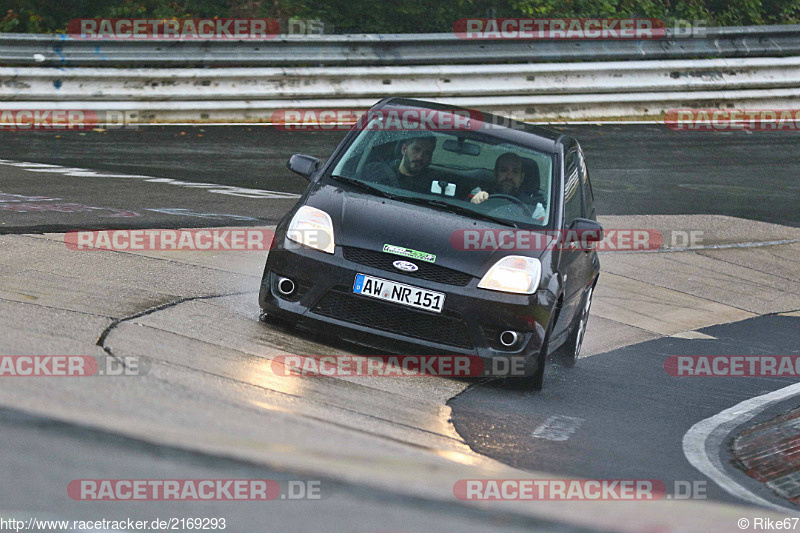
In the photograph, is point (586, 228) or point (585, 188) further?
point (585, 188)

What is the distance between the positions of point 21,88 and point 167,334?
958cm

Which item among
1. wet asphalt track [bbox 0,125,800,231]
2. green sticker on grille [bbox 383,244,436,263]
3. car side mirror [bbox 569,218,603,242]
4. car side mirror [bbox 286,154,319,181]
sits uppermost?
car side mirror [bbox 286,154,319,181]

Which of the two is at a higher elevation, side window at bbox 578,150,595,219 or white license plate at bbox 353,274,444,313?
side window at bbox 578,150,595,219

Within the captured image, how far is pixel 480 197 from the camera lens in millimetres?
7836

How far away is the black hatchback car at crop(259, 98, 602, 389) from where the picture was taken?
7.08m

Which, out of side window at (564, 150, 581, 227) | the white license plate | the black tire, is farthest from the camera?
the black tire

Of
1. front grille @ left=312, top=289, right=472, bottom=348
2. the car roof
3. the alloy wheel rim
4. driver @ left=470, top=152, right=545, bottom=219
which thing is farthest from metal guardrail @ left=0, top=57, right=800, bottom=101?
front grille @ left=312, top=289, right=472, bottom=348

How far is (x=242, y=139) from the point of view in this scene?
15.8 meters

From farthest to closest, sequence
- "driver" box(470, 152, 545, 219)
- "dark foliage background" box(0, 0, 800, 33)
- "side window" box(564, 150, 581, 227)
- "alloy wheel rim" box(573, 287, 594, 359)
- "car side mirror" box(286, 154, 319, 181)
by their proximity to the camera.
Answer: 1. "dark foliage background" box(0, 0, 800, 33)
2. "alloy wheel rim" box(573, 287, 594, 359)
3. "side window" box(564, 150, 581, 227)
4. "car side mirror" box(286, 154, 319, 181)
5. "driver" box(470, 152, 545, 219)

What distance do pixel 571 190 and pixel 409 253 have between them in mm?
1785

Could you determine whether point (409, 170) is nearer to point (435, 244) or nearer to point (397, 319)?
point (435, 244)

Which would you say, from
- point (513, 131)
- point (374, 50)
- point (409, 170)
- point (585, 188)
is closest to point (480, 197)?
point (409, 170)

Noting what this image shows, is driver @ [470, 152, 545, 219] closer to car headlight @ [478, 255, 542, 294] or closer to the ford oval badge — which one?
car headlight @ [478, 255, 542, 294]

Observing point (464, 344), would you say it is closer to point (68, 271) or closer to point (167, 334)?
point (167, 334)
